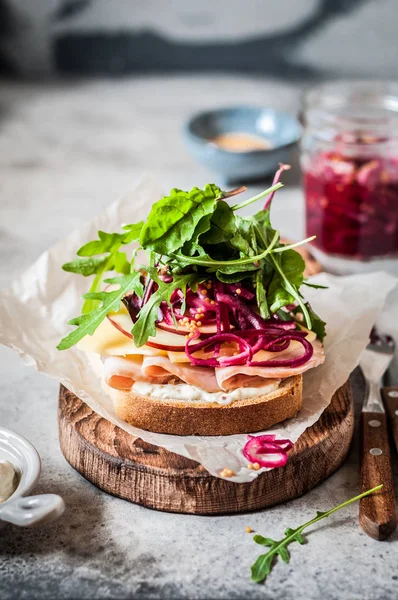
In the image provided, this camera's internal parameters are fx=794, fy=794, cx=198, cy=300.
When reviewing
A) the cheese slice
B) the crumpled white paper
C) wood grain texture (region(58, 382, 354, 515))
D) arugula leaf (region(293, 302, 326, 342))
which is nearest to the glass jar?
the crumpled white paper

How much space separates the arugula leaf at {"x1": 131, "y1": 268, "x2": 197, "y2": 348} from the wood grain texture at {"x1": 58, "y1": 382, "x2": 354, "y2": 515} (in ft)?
0.95

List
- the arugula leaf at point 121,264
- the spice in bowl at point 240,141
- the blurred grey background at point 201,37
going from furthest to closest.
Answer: the blurred grey background at point 201,37
the spice in bowl at point 240,141
the arugula leaf at point 121,264

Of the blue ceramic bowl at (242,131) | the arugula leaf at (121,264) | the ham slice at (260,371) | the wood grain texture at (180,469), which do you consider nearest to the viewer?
the wood grain texture at (180,469)

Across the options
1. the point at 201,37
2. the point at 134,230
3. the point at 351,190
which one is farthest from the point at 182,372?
the point at 201,37

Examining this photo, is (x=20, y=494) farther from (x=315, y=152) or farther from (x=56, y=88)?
(x=56, y=88)

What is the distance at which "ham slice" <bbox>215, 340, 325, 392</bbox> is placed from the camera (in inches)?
92.2

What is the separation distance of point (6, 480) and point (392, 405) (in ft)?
4.08

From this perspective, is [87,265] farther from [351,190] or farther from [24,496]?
[351,190]

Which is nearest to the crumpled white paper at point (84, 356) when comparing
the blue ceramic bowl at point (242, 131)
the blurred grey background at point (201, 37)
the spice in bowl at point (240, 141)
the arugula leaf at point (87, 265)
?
the arugula leaf at point (87, 265)

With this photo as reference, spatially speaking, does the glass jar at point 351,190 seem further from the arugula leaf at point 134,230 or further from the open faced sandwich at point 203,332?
the arugula leaf at point 134,230

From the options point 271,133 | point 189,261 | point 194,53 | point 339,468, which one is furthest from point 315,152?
point 194,53

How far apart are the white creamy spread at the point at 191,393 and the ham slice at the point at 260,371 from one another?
2 centimetres

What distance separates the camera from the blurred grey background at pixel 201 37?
22.0ft

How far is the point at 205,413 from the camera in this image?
2.36 m
